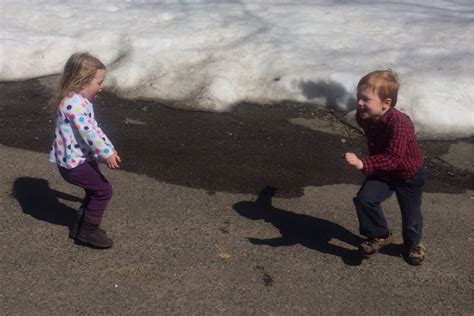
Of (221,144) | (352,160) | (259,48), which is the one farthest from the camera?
(259,48)

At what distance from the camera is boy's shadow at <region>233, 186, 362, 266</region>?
4.55m

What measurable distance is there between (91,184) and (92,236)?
1.12 ft

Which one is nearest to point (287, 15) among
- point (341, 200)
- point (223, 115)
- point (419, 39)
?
point (419, 39)

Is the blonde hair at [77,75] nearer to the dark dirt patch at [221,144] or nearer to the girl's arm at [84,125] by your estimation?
the girl's arm at [84,125]

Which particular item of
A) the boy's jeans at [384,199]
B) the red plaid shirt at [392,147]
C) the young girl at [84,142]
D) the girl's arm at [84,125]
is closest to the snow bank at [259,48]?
the boy's jeans at [384,199]

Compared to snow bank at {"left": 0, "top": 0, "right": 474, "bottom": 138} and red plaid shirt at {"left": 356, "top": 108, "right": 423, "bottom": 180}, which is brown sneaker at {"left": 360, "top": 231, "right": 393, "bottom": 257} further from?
snow bank at {"left": 0, "top": 0, "right": 474, "bottom": 138}

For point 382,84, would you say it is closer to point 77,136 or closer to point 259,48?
Result: point 77,136

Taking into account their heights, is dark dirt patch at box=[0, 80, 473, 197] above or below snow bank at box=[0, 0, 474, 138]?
below

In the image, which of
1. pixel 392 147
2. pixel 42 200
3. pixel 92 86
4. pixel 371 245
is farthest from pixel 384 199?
pixel 42 200

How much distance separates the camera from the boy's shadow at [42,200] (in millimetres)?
4793

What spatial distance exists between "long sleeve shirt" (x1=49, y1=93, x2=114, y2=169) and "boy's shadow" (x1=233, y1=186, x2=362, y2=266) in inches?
47.4

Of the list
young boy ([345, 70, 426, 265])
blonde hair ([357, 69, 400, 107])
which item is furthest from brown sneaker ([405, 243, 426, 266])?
blonde hair ([357, 69, 400, 107])

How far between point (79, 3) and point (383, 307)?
7.62 metres

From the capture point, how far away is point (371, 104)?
409 centimetres
